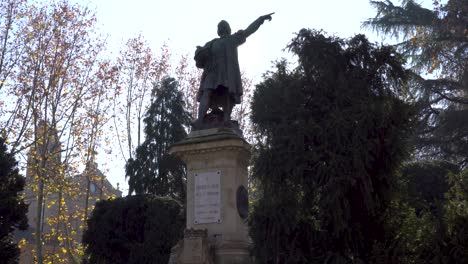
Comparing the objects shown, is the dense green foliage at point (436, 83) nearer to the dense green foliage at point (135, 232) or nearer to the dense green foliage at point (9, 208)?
the dense green foliage at point (135, 232)

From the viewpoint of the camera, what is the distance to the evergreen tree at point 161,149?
2494 cm

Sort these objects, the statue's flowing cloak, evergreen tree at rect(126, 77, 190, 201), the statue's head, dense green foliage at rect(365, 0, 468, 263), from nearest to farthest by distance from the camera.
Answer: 1. the statue's flowing cloak
2. the statue's head
3. dense green foliage at rect(365, 0, 468, 263)
4. evergreen tree at rect(126, 77, 190, 201)

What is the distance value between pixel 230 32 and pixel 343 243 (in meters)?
4.98

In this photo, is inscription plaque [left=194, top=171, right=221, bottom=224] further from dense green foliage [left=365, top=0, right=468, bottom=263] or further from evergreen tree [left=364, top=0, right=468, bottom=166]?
evergreen tree [left=364, top=0, right=468, bottom=166]

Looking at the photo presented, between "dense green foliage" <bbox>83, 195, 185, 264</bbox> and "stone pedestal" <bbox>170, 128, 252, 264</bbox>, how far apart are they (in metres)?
7.51

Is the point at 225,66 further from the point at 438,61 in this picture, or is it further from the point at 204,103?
the point at 438,61

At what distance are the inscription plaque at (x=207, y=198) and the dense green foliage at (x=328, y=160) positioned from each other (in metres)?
0.75

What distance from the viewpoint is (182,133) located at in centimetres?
2627

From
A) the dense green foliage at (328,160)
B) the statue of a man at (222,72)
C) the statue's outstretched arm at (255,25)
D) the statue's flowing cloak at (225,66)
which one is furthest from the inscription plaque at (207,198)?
the statue's outstretched arm at (255,25)

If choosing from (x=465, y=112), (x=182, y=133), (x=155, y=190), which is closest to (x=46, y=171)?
(x=155, y=190)

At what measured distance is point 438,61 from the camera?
21438mm

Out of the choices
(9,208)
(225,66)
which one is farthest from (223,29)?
(9,208)

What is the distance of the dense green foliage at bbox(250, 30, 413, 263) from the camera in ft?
34.8

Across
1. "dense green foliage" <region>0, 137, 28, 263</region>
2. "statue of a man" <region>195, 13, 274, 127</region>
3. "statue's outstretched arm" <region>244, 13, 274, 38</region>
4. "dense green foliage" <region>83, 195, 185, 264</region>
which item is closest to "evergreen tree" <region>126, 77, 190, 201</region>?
"dense green foliage" <region>83, 195, 185, 264</region>
